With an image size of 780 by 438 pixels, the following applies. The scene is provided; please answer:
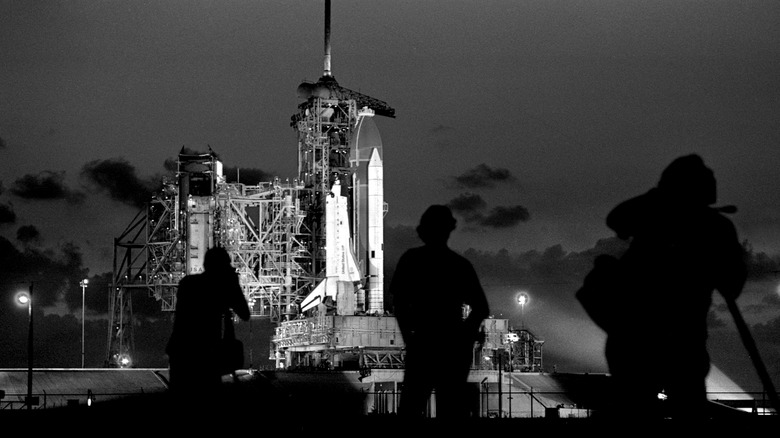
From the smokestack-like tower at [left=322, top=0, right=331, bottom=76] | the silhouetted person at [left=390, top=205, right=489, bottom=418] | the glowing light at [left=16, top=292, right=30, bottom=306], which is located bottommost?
the silhouetted person at [left=390, top=205, right=489, bottom=418]

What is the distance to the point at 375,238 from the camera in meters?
84.6

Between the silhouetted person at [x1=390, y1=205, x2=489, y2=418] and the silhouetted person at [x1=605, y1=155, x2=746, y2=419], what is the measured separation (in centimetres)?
276

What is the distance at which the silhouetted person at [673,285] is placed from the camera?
399 inches

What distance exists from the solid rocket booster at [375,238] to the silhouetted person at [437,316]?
70349 millimetres

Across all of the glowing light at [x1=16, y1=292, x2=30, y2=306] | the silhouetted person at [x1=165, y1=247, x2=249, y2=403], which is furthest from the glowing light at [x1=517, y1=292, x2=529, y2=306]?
the silhouetted person at [x1=165, y1=247, x2=249, y2=403]

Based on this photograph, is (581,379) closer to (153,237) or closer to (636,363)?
(153,237)

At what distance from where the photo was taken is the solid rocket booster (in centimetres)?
8412

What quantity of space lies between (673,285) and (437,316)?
3329 mm

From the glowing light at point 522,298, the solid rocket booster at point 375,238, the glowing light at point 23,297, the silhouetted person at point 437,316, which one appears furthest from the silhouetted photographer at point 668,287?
the solid rocket booster at point 375,238

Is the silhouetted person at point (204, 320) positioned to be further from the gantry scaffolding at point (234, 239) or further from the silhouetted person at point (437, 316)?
the gantry scaffolding at point (234, 239)

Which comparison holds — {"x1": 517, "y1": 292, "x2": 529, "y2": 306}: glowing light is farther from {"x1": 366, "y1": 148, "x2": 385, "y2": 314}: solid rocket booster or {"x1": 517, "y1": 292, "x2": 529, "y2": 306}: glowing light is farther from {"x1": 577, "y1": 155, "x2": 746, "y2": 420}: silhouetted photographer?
{"x1": 577, "y1": 155, "x2": 746, "y2": 420}: silhouetted photographer

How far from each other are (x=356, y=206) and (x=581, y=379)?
21603mm

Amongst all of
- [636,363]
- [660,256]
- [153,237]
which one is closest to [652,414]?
[636,363]

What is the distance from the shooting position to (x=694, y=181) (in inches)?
406
